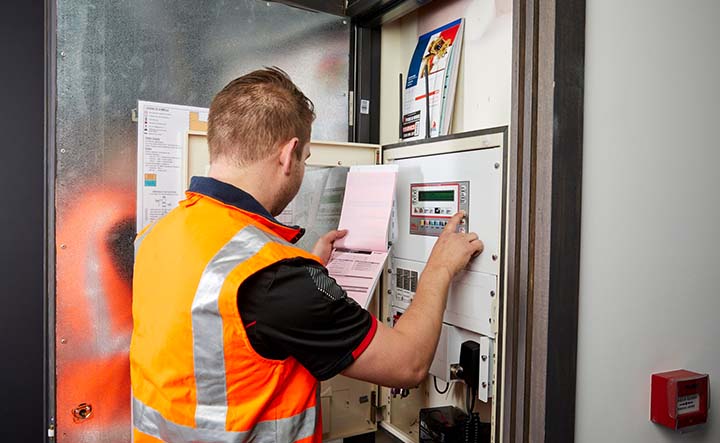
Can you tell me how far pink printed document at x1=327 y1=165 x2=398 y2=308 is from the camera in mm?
1307

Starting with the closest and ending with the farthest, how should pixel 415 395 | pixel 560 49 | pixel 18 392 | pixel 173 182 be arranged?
pixel 560 49 < pixel 173 182 < pixel 415 395 < pixel 18 392

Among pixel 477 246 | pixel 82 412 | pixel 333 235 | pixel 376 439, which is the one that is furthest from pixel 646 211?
pixel 82 412

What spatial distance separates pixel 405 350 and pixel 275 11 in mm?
1107

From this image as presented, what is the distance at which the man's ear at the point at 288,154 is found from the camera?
1.00m

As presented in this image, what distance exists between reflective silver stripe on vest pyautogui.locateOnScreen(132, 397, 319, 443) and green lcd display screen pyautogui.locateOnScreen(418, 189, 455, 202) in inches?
23.1

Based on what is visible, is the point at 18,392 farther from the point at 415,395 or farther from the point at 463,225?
the point at 463,225

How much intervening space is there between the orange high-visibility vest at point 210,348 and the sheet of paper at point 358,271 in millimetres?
372

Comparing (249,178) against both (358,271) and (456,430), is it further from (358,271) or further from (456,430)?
(456,430)

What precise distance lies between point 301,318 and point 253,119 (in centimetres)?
39

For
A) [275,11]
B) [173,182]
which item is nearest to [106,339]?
[173,182]

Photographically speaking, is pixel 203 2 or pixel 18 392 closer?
pixel 203 2

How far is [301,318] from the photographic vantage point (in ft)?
2.67

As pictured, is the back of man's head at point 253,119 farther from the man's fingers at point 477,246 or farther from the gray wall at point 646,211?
the gray wall at point 646,211

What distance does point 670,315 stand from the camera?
105 cm
